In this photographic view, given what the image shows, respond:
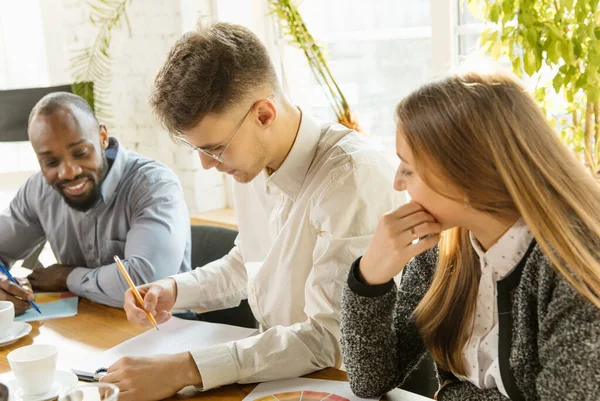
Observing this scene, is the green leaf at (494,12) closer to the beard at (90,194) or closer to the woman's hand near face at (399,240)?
the woman's hand near face at (399,240)

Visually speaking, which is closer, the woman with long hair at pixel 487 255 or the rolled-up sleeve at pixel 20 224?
the woman with long hair at pixel 487 255

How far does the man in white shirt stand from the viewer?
4.27 ft

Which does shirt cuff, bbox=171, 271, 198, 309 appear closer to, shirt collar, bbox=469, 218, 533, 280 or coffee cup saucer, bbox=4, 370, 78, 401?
coffee cup saucer, bbox=4, 370, 78, 401

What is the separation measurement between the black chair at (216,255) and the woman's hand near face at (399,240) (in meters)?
0.83

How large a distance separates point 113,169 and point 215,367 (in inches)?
40.8

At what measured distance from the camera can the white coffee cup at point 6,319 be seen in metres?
1.59

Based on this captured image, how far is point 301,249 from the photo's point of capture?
1514 mm

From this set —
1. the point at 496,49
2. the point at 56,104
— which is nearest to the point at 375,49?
the point at 496,49

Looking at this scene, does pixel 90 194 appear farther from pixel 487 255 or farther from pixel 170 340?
pixel 487 255

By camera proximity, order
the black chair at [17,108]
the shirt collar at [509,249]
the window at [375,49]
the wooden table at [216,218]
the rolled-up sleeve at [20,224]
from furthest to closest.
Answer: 1. the black chair at [17,108]
2. the wooden table at [216,218]
3. the window at [375,49]
4. the rolled-up sleeve at [20,224]
5. the shirt collar at [509,249]

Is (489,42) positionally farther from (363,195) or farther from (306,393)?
(306,393)

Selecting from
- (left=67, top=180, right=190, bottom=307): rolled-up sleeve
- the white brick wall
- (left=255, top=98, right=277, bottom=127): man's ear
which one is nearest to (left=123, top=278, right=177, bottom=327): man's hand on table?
(left=67, top=180, right=190, bottom=307): rolled-up sleeve

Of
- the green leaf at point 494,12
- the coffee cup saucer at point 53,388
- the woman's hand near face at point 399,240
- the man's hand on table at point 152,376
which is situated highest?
the green leaf at point 494,12

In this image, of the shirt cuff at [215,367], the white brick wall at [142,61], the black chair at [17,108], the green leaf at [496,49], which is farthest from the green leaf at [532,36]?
the black chair at [17,108]
